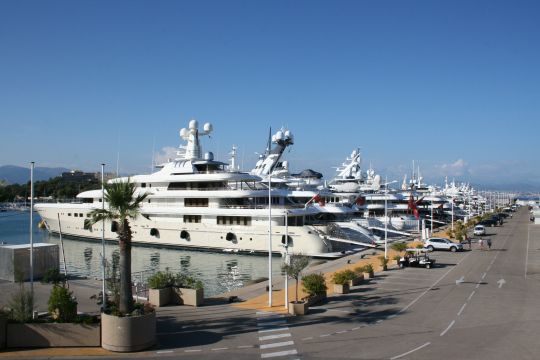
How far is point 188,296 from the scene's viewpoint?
18719 millimetres

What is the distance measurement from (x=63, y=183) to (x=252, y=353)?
155 m

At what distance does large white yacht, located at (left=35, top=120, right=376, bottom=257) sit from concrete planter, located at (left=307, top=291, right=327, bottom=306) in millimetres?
19584

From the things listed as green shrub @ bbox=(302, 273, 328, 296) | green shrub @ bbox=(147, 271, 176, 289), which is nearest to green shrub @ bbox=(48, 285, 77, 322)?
green shrub @ bbox=(147, 271, 176, 289)

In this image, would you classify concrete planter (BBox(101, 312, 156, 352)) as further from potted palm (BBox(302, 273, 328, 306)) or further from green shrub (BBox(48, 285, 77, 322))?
potted palm (BBox(302, 273, 328, 306))

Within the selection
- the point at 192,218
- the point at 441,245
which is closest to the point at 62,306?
the point at 192,218

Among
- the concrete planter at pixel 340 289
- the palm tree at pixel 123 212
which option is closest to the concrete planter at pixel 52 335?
the palm tree at pixel 123 212

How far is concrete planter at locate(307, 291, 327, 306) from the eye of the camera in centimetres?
1899

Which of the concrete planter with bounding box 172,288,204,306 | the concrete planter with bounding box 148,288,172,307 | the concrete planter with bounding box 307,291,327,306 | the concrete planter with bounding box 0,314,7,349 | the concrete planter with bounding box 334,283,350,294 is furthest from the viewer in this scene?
the concrete planter with bounding box 334,283,350,294

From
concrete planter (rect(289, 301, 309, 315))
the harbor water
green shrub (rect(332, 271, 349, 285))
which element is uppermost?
green shrub (rect(332, 271, 349, 285))

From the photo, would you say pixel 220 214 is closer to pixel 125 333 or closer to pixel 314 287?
pixel 314 287

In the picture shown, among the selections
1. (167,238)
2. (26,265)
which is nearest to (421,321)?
(26,265)

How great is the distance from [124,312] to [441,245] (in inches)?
1277

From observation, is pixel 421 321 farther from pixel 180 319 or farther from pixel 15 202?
pixel 15 202

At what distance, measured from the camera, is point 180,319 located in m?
16.5
